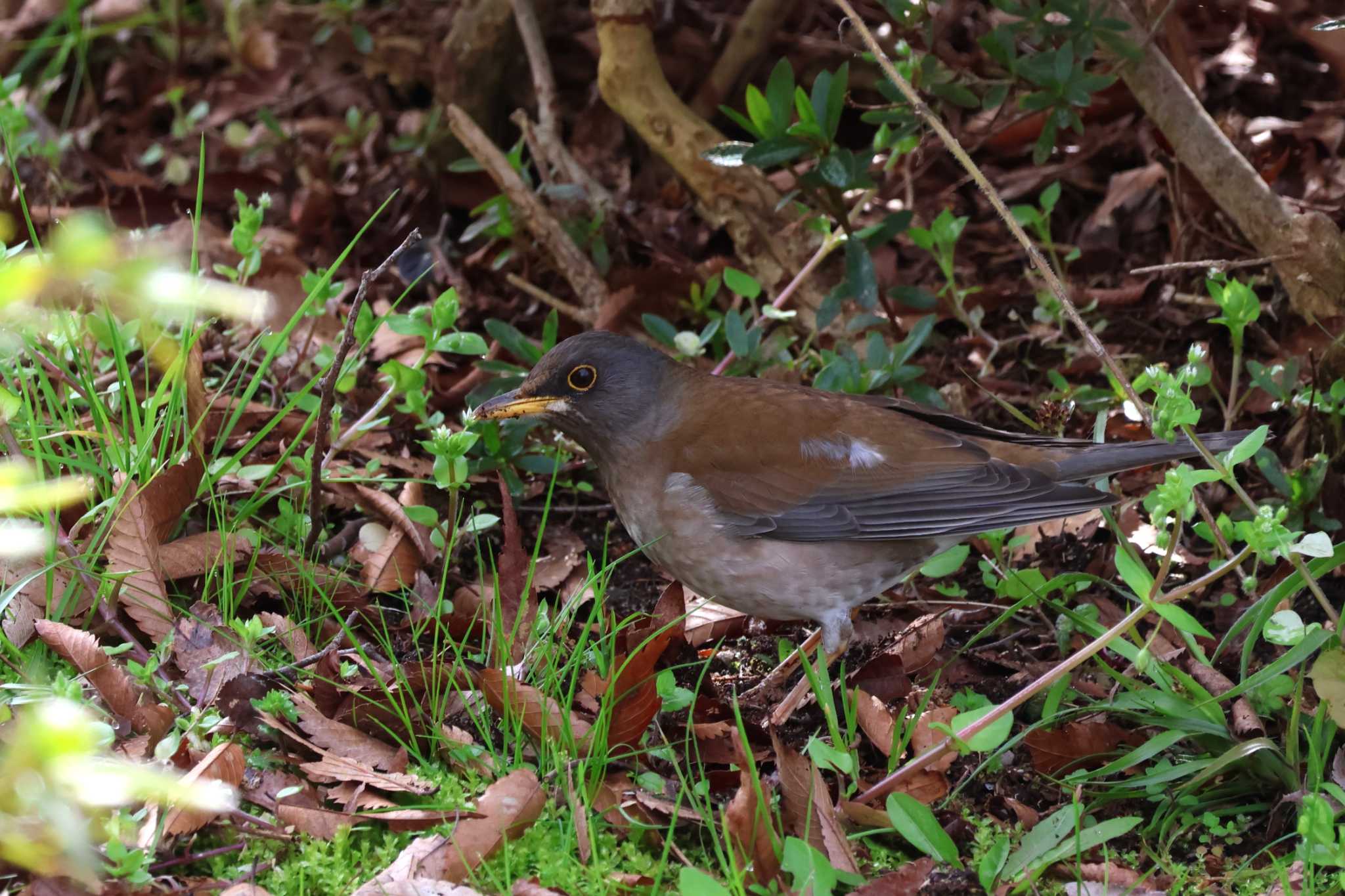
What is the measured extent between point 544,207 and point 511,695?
2917mm

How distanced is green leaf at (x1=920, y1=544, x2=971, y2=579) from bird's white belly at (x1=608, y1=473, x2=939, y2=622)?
0.07 metres

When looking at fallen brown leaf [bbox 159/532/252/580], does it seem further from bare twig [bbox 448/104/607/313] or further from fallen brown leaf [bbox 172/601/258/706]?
bare twig [bbox 448/104/607/313]

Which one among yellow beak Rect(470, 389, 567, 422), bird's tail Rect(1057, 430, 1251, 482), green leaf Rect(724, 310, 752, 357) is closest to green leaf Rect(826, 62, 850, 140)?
green leaf Rect(724, 310, 752, 357)

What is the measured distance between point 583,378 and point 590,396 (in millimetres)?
73

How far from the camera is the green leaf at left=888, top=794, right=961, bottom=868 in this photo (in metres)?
3.31

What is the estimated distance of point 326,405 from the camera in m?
3.99

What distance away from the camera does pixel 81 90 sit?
8258mm

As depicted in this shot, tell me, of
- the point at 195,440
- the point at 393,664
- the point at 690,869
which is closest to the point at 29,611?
the point at 195,440

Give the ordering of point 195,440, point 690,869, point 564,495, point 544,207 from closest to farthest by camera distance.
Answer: point 690,869 → point 195,440 → point 564,495 → point 544,207

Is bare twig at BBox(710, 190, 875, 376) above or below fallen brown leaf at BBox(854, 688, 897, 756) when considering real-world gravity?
above

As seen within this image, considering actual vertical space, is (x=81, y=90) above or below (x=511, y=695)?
above

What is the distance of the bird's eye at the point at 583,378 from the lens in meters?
4.72

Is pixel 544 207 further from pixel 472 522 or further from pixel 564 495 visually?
pixel 472 522

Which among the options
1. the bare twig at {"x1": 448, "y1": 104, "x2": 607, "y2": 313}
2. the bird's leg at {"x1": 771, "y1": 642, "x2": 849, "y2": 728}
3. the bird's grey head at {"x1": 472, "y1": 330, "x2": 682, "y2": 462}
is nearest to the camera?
the bird's leg at {"x1": 771, "y1": 642, "x2": 849, "y2": 728}
